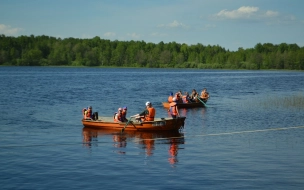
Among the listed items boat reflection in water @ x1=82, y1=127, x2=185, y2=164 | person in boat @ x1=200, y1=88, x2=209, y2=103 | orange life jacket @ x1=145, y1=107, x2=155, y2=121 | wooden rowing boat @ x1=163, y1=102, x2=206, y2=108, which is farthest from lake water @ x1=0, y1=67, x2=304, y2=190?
person in boat @ x1=200, y1=88, x2=209, y2=103

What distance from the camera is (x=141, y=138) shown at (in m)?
28.7

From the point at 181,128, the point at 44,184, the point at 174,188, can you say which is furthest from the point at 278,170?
the point at 181,128

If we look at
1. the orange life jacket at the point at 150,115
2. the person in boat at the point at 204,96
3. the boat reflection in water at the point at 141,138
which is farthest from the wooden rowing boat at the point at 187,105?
the orange life jacket at the point at 150,115

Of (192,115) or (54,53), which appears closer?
(192,115)

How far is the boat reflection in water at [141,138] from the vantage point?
84.1 feet

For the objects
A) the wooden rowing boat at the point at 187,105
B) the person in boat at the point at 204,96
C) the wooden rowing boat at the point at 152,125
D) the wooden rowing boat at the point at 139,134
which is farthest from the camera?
the person in boat at the point at 204,96

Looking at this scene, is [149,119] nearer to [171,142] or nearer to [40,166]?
[171,142]

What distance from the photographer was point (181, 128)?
32.5 metres

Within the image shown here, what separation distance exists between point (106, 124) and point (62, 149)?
6.52 meters

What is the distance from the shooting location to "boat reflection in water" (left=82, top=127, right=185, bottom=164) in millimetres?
25647

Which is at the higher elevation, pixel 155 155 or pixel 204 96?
pixel 204 96

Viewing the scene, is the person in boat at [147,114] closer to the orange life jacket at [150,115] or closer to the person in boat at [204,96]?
the orange life jacket at [150,115]

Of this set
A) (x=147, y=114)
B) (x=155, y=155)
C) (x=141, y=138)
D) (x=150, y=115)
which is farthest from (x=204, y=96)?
(x=155, y=155)

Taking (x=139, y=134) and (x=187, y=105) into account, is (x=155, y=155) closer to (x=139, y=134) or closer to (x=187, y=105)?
(x=139, y=134)
